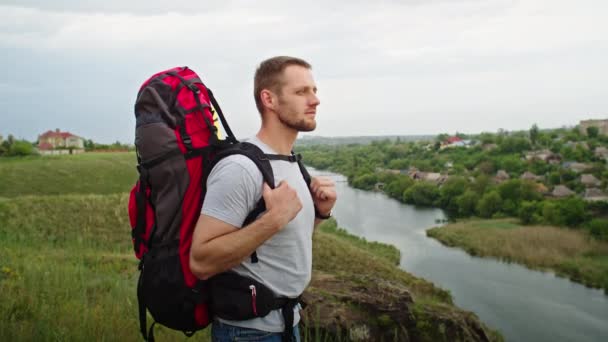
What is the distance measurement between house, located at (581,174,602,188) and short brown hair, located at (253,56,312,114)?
5005cm

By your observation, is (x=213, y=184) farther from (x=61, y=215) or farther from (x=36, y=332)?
(x=61, y=215)

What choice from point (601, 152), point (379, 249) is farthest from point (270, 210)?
point (601, 152)

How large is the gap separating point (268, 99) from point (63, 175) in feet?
76.7

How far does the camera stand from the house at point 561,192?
40.7 metres

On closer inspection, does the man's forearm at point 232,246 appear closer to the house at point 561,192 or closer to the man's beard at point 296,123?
the man's beard at point 296,123

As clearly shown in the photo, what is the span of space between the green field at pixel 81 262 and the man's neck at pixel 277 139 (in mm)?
1263

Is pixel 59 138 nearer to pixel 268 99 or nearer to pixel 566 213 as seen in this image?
pixel 566 213

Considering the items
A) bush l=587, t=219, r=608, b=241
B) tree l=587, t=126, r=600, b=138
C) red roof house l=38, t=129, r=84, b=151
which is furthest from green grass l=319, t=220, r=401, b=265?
tree l=587, t=126, r=600, b=138

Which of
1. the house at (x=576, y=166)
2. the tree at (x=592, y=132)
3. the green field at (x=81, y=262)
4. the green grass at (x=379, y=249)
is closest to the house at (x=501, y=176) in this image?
the house at (x=576, y=166)

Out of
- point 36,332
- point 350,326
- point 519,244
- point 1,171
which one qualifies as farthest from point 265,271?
point 519,244

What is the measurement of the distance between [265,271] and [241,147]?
44 cm

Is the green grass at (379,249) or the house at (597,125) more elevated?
the house at (597,125)

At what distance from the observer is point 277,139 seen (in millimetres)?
1609

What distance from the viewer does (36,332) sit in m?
2.35
